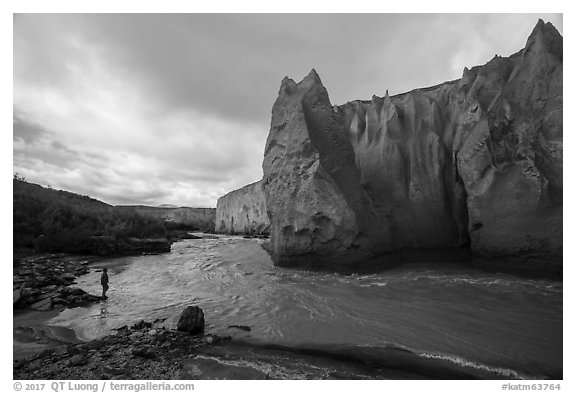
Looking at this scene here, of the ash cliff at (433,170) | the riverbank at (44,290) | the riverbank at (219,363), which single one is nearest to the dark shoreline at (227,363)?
the riverbank at (219,363)

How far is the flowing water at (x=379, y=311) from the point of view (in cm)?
421


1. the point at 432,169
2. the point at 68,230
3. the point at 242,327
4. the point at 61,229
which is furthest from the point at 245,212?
the point at 242,327

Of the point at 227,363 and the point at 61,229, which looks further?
the point at 61,229

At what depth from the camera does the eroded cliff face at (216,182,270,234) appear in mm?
38875

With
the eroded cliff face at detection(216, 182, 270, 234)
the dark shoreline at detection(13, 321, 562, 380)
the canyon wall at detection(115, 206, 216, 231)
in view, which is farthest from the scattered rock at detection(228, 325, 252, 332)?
the canyon wall at detection(115, 206, 216, 231)

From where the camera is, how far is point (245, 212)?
140ft

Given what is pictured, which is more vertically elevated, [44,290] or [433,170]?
[433,170]

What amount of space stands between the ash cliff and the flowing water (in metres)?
1.17

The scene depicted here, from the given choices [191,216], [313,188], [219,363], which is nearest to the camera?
[219,363]

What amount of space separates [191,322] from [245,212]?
37.8m

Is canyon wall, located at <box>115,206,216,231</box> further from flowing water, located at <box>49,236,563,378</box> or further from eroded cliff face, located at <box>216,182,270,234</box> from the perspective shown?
flowing water, located at <box>49,236,563,378</box>

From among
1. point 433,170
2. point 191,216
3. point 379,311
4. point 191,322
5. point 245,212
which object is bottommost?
point 191,322

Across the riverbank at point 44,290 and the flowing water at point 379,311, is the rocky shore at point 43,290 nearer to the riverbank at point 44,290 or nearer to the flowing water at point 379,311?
the riverbank at point 44,290

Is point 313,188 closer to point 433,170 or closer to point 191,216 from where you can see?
point 433,170
